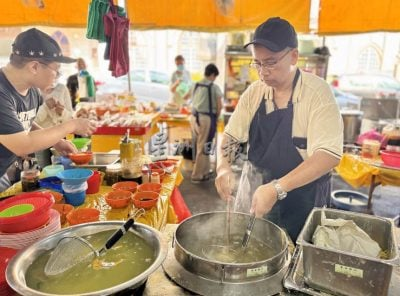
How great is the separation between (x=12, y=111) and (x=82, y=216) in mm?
870

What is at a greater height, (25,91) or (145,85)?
(25,91)

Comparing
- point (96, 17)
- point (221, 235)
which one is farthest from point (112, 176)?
point (96, 17)

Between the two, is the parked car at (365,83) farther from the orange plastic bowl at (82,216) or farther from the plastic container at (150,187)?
the orange plastic bowl at (82,216)

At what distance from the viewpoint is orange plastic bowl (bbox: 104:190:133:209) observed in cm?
212

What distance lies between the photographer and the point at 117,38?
3.09m

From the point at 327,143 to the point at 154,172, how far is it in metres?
1.50

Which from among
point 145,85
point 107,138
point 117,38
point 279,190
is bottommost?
point 107,138

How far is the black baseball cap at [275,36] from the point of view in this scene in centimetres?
173

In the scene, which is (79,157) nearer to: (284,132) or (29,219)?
(29,219)

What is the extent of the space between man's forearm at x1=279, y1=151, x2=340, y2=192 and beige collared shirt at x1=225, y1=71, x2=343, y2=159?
37 millimetres

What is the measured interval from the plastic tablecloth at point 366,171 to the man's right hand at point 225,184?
7.71ft

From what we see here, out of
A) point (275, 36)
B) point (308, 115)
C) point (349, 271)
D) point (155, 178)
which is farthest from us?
point (155, 178)

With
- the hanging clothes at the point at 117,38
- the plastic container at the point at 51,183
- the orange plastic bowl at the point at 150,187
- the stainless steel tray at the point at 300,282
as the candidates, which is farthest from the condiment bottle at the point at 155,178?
the stainless steel tray at the point at 300,282

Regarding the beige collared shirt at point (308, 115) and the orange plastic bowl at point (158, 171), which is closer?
the beige collared shirt at point (308, 115)
